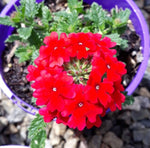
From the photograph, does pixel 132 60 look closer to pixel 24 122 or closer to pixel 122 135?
pixel 122 135

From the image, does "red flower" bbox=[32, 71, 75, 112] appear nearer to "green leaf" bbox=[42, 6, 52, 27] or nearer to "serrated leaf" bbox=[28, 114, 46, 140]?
"serrated leaf" bbox=[28, 114, 46, 140]

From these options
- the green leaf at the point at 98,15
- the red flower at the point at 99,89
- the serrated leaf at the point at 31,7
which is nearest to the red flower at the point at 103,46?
the red flower at the point at 99,89

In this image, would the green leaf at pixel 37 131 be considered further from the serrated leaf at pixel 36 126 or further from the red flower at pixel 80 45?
the red flower at pixel 80 45

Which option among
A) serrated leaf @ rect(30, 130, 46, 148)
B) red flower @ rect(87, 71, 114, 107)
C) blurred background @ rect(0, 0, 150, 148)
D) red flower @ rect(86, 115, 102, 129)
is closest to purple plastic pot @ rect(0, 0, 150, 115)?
serrated leaf @ rect(30, 130, 46, 148)

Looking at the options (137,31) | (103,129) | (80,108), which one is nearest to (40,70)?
(80,108)

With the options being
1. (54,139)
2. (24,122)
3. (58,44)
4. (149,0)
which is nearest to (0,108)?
(24,122)

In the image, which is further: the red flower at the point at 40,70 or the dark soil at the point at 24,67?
the dark soil at the point at 24,67
